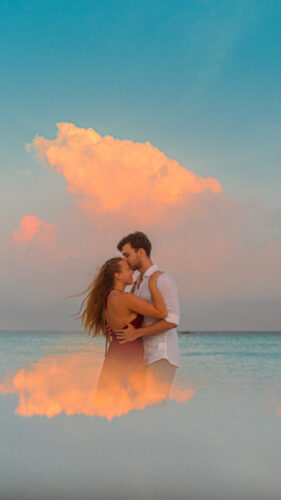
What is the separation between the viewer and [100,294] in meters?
4.68

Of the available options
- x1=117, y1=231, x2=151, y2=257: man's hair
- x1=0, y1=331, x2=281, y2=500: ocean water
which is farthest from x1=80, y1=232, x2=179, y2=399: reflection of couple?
x1=0, y1=331, x2=281, y2=500: ocean water

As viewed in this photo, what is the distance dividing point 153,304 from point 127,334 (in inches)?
13.7

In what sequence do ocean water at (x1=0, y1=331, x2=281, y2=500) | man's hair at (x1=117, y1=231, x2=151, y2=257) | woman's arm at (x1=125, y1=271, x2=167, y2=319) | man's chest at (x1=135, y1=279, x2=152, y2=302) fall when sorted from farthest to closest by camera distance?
man's hair at (x1=117, y1=231, x2=151, y2=257) < man's chest at (x1=135, y1=279, x2=152, y2=302) < woman's arm at (x1=125, y1=271, x2=167, y2=319) < ocean water at (x1=0, y1=331, x2=281, y2=500)

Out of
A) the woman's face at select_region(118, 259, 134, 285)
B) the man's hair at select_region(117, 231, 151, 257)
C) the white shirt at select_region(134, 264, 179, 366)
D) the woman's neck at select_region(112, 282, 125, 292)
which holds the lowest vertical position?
the white shirt at select_region(134, 264, 179, 366)

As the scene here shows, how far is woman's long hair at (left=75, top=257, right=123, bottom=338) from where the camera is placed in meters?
4.66

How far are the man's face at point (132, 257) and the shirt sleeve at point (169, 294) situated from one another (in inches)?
12.9

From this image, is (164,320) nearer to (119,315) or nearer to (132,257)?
(119,315)

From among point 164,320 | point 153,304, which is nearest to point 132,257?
point 153,304

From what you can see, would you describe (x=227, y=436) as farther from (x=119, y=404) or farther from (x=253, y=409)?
(x=253, y=409)

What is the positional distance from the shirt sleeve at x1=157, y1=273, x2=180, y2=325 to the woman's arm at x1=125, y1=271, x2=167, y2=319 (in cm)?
4

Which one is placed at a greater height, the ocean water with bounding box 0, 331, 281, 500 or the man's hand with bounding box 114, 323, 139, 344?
the man's hand with bounding box 114, 323, 139, 344

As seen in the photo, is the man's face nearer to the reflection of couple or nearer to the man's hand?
the reflection of couple

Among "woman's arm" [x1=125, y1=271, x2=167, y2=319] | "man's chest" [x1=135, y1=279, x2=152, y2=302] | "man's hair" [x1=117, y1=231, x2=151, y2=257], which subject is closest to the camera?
"woman's arm" [x1=125, y1=271, x2=167, y2=319]

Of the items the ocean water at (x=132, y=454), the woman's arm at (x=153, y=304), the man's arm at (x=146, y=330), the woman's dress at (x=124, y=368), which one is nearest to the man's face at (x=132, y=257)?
the woman's arm at (x=153, y=304)
